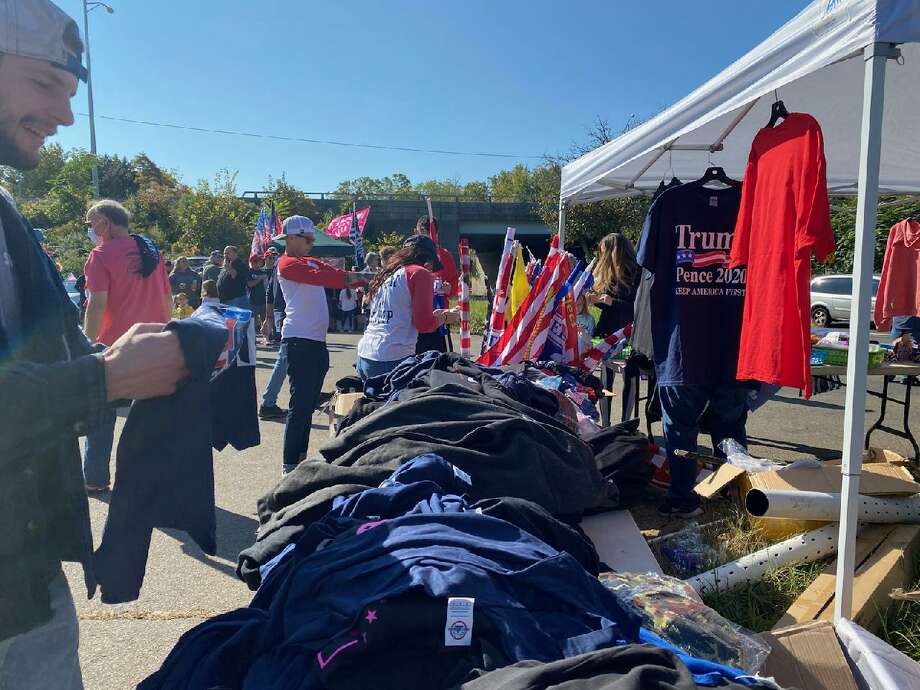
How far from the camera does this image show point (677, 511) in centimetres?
380

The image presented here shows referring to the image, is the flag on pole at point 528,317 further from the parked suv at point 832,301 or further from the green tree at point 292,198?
the green tree at point 292,198

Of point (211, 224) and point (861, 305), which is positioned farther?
point (211, 224)

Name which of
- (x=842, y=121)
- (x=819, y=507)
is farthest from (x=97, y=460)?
(x=842, y=121)

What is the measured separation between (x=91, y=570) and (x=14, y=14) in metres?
1.13

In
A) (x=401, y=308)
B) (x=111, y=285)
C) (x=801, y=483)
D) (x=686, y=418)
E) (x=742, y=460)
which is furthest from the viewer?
(x=401, y=308)

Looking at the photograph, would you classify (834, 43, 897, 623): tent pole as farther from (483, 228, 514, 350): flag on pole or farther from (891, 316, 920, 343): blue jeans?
(891, 316, 920, 343): blue jeans

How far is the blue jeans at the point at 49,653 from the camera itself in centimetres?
127

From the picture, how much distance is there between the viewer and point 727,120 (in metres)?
5.07

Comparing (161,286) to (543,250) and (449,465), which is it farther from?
(543,250)

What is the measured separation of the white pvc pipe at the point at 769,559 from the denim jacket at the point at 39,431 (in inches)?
101

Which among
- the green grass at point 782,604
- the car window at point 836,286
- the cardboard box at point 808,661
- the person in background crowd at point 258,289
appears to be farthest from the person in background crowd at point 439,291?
the car window at point 836,286

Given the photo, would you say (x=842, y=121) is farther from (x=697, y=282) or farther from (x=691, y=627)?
(x=691, y=627)

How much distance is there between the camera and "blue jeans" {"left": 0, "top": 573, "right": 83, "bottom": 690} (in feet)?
4.18

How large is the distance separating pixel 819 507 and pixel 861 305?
1129mm
